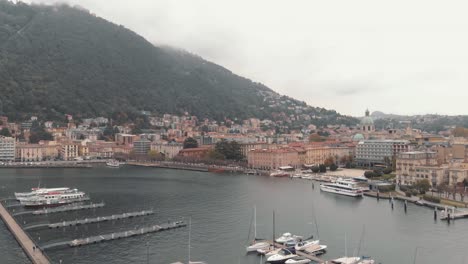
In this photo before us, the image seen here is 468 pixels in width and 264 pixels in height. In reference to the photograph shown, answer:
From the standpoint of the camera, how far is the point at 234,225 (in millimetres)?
36062

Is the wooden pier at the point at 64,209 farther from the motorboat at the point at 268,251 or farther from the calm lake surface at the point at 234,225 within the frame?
the motorboat at the point at 268,251

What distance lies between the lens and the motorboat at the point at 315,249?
28.7m

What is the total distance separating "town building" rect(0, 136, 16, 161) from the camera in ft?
317

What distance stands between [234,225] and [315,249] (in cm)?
871

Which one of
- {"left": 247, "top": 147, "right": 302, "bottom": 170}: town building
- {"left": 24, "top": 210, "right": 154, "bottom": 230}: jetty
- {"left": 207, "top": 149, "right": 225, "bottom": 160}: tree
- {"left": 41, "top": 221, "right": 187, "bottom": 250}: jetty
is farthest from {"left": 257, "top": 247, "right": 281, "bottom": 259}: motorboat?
{"left": 207, "top": 149, "right": 225, "bottom": 160}: tree

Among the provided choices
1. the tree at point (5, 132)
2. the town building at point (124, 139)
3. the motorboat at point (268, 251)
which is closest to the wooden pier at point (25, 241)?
the motorboat at point (268, 251)

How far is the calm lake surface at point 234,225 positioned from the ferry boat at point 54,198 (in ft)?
5.77

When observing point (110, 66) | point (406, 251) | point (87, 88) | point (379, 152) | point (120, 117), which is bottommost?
point (406, 251)

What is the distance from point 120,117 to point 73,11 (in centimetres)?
7608

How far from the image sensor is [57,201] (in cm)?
4638

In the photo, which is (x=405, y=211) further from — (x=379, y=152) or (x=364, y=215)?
(x=379, y=152)

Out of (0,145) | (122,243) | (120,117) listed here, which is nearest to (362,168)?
(122,243)

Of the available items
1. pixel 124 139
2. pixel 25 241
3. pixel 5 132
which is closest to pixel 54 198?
pixel 25 241

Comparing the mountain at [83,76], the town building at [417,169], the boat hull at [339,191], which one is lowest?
the boat hull at [339,191]
